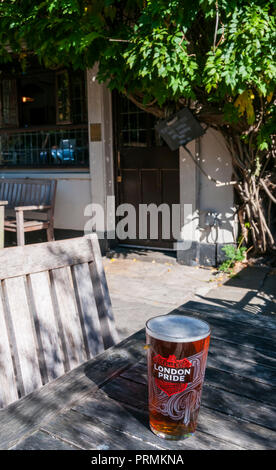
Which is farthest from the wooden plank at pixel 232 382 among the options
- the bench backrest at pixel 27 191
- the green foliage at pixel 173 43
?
the bench backrest at pixel 27 191

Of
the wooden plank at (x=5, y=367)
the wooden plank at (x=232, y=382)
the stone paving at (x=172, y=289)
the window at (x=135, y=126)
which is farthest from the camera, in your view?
the window at (x=135, y=126)

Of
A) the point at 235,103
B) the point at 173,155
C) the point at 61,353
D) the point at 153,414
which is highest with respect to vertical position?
the point at 235,103

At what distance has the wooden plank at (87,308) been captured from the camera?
1.86 m

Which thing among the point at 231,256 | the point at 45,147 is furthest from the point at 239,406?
the point at 45,147

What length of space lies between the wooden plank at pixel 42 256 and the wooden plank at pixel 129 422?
592 millimetres

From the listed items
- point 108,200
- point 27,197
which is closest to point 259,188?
point 108,200

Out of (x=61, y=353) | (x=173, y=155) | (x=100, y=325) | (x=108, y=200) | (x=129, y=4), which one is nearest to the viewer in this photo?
(x=61, y=353)

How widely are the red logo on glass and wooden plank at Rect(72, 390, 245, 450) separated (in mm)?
122

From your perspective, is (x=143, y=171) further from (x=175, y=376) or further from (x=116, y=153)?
(x=175, y=376)

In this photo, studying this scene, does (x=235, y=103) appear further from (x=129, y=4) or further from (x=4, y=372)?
(x=4, y=372)

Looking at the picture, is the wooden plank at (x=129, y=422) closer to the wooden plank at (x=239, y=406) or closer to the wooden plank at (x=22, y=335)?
the wooden plank at (x=239, y=406)

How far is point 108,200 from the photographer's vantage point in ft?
21.9
